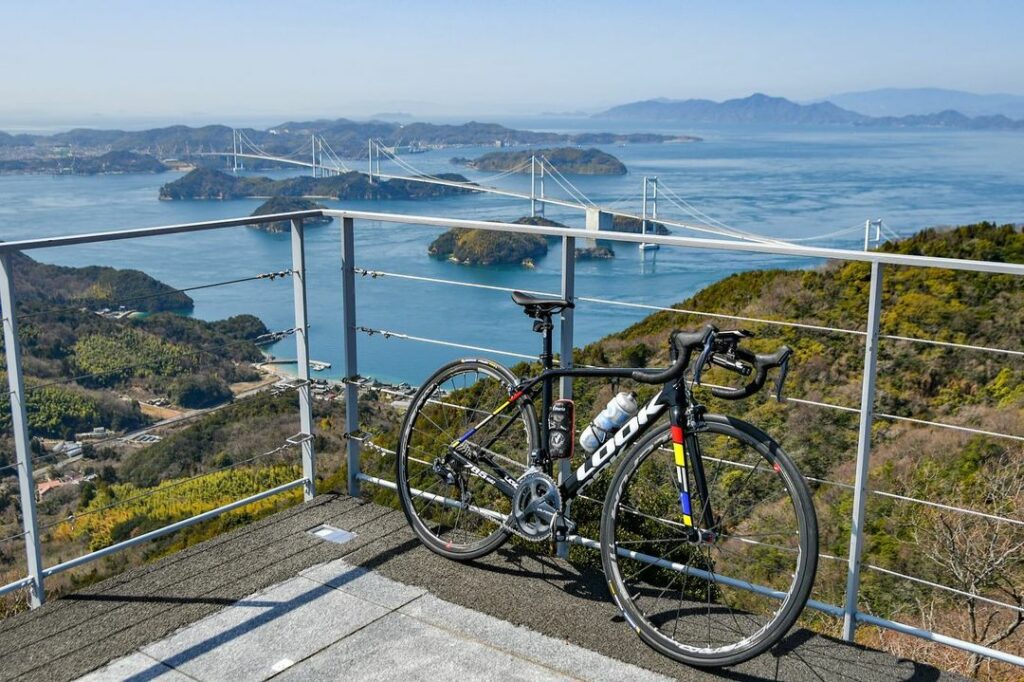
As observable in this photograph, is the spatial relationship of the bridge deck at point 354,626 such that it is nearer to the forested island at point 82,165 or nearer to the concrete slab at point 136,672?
the concrete slab at point 136,672

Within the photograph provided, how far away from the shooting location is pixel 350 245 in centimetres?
310

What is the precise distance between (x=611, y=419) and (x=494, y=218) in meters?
28.0

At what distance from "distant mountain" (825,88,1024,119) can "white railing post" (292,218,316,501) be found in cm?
10996

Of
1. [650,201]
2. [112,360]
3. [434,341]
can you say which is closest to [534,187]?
[650,201]

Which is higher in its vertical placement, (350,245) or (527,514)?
(350,245)

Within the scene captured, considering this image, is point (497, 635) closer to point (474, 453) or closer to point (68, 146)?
point (474, 453)

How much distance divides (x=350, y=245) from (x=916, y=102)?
4799 inches

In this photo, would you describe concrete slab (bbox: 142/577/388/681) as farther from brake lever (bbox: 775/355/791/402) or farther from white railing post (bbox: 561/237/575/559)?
brake lever (bbox: 775/355/791/402)

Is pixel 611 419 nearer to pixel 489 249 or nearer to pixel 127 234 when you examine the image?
pixel 127 234

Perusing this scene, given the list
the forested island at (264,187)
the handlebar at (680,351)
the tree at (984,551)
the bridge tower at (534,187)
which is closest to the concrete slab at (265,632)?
the handlebar at (680,351)

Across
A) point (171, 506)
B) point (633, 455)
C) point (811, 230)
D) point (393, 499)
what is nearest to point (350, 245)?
point (393, 499)

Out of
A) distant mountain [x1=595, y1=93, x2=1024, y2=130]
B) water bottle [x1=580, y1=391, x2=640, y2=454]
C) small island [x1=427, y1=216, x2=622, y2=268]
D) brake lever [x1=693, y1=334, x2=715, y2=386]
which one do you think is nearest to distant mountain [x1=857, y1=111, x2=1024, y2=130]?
distant mountain [x1=595, y1=93, x2=1024, y2=130]

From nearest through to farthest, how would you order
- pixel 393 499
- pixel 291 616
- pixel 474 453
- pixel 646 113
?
pixel 291 616
pixel 474 453
pixel 393 499
pixel 646 113

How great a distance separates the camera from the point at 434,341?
2725 millimetres
